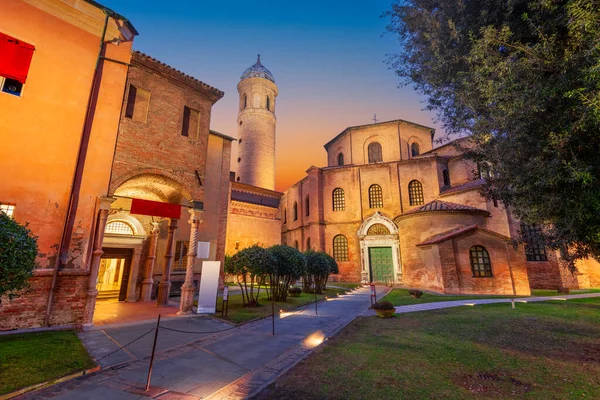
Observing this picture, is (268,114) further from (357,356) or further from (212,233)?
(357,356)

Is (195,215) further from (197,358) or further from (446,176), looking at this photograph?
(446,176)

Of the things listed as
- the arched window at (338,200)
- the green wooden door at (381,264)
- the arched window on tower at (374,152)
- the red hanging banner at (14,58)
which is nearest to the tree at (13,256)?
the red hanging banner at (14,58)

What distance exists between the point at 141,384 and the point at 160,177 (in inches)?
321

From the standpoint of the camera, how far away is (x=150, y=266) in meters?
13.4

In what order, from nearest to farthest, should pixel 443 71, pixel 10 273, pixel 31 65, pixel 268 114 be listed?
pixel 10 273 → pixel 31 65 → pixel 443 71 → pixel 268 114

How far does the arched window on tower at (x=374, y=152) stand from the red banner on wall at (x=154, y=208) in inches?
928

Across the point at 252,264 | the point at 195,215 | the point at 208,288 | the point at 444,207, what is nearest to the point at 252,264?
the point at 252,264

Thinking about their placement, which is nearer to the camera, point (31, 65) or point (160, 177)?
point (31, 65)

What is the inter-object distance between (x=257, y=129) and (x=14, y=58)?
29.9 meters

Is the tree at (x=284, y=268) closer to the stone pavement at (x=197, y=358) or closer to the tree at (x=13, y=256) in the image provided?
the stone pavement at (x=197, y=358)

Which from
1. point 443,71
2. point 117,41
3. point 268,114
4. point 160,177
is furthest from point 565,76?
point 268,114

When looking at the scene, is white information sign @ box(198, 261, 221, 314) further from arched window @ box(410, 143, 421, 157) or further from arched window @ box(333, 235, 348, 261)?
arched window @ box(410, 143, 421, 157)

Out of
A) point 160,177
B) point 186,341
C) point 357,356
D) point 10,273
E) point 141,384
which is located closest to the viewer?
point 141,384

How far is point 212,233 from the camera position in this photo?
49.9ft
